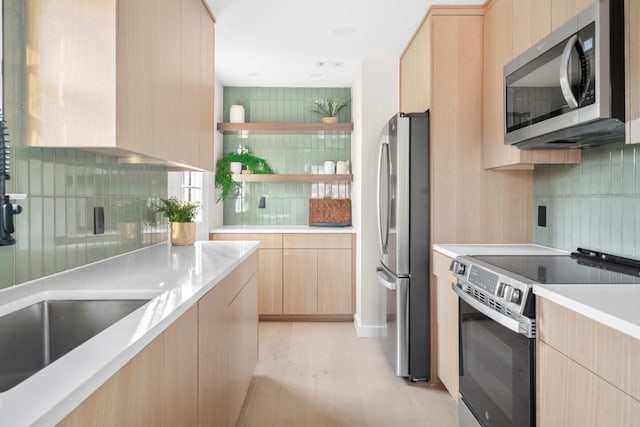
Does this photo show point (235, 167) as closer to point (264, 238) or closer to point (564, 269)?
point (264, 238)

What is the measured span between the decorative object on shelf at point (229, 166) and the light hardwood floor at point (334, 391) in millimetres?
1657

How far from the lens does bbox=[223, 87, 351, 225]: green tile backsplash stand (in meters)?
4.71

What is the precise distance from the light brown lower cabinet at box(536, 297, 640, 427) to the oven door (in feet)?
0.19

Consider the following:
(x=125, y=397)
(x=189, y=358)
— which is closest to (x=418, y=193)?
Answer: (x=189, y=358)

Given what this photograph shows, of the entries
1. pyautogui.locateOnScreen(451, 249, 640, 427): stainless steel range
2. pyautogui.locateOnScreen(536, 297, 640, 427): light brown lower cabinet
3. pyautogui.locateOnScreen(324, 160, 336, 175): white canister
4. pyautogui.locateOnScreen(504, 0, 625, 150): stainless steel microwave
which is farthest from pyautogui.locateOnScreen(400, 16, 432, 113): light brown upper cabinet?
pyautogui.locateOnScreen(536, 297, 640, 427): light brown lower cabinet

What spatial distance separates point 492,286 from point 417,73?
1.92 meters

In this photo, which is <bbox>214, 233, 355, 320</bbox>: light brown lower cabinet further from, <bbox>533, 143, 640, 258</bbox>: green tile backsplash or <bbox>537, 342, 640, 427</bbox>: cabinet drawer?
<bbox>537, 342, 640, 427</bbox>: cabinet drawer

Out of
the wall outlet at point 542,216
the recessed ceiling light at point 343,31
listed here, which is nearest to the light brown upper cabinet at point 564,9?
the wall outlet at point 542,216

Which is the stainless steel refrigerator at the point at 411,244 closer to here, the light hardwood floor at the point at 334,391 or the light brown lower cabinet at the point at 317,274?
the light hardwood floor at the point at 334,391

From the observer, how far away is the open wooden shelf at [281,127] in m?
4.35

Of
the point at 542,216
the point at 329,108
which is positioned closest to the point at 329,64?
the point at 329,108

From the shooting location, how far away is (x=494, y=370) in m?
1.75

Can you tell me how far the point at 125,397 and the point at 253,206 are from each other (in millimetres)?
3899

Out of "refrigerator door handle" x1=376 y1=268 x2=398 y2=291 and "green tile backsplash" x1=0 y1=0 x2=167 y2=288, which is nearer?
"green tile backsplash" x1=0 y1=0 x2=167 y2=288
